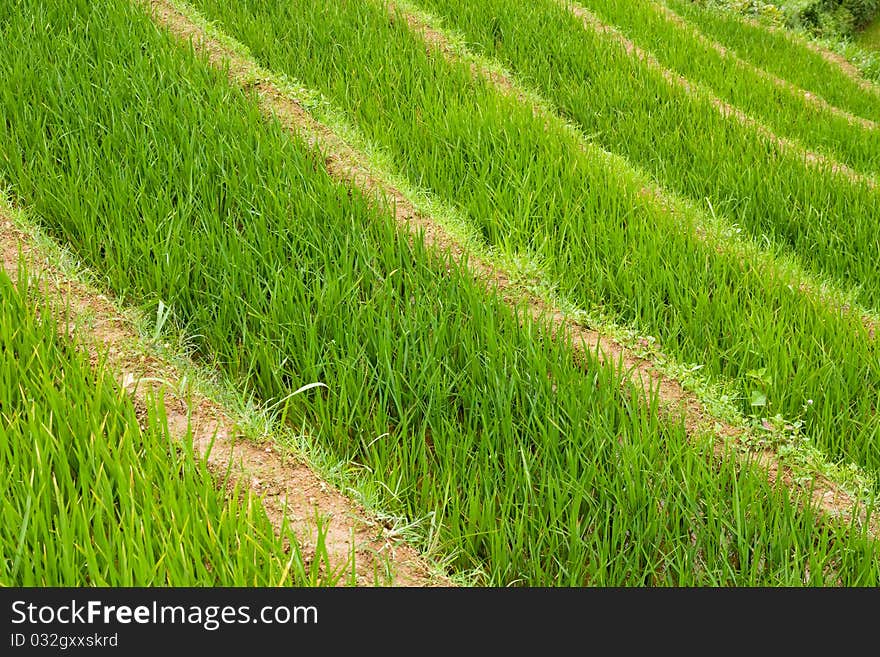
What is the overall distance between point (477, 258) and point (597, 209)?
73cm

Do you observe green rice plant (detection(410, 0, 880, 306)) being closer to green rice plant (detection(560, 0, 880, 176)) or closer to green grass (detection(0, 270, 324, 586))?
green rice plant (detection(560, 0, 880, 176))

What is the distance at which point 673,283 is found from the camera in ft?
9.13

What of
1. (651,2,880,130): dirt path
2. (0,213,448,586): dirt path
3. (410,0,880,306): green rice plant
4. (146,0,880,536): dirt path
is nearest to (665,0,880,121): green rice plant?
(651,2,880,130): dirt path

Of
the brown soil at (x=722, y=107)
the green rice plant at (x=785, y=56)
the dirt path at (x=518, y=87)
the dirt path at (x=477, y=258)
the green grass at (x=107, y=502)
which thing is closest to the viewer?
the green grass at (x=107, y=502)

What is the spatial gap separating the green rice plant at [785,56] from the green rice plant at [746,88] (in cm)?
49

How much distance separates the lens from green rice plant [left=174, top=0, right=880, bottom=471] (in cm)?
246

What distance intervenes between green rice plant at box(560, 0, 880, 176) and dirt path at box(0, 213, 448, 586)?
3.99 meters

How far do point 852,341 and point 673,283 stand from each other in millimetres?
682

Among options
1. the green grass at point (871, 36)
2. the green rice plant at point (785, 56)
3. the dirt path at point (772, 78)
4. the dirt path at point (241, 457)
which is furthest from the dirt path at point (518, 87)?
the green grass at point (871, 36)

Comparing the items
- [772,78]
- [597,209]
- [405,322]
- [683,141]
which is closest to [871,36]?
[772,78]

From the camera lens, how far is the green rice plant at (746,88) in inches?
179

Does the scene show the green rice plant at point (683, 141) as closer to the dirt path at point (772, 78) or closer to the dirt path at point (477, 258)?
the dirt path at point (477, 258)

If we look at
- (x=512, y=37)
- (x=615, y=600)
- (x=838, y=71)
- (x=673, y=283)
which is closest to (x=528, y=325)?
(x=673, y=283)

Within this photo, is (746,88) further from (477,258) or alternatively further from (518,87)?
(477,258)
